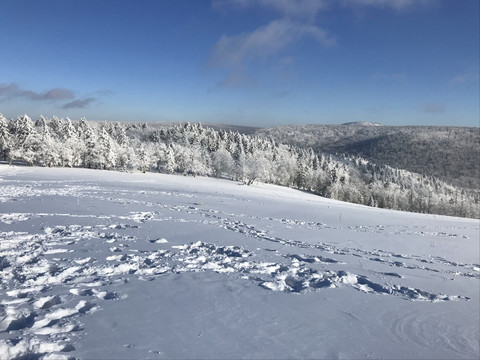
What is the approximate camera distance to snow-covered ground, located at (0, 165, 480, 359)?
5047mm

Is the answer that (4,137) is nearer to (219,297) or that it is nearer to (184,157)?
(184,157)

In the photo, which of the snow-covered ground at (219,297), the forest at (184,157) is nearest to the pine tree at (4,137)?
the forest at (184,157)

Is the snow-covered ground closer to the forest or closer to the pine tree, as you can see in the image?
the forest

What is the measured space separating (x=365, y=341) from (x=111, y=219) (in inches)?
527

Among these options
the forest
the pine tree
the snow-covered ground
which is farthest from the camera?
the forest

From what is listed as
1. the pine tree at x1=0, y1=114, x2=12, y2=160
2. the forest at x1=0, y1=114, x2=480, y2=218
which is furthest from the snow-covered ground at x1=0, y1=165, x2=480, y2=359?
the pine tree at x1=0, y1=114, x2=12, y2=160

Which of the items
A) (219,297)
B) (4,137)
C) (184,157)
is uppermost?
(4,137)

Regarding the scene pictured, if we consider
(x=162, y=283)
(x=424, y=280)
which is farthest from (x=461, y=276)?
(x=162, y=283)

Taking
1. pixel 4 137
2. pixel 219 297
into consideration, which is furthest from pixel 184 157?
pixel 219 297

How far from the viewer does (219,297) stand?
22.6 ft

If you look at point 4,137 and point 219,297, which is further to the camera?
point 4,137

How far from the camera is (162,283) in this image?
7.45 m

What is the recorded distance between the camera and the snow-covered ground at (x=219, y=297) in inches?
199

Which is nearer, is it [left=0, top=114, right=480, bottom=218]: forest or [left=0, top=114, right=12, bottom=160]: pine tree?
[left=0, top=114, right=12, bottom=160]: pine tree
